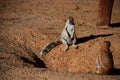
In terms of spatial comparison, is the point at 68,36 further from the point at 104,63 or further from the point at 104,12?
the point at 104,63

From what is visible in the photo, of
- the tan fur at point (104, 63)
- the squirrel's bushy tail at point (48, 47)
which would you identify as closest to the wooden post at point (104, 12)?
the squirrel's bushy tail at point (48, 47)

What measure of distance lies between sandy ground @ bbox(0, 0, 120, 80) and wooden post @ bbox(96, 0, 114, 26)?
299 mm

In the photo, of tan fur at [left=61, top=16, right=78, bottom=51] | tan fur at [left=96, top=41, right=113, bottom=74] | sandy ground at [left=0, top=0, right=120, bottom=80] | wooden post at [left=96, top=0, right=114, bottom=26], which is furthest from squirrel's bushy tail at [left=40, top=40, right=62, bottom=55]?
wooden post at [left=96, top=0, right=114, bottom=26]

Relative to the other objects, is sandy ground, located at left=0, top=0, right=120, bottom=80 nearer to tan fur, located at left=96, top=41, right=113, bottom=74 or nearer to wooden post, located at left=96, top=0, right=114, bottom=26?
tan fur, located at left=96, top=41, right=113, bottom=74

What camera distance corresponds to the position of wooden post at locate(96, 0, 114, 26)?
10.5 meters

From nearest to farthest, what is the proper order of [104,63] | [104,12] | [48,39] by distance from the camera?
[104,63] → [48,39] → [104,12]

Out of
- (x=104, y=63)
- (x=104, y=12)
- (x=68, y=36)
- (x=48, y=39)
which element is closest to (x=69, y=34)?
(x=68, y=36)

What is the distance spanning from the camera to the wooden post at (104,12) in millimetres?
10542

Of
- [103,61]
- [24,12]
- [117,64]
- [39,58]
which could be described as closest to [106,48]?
[103,61]

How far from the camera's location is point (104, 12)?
35.3ft

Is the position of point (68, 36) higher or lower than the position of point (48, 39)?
higher

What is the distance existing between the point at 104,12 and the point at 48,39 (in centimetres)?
283

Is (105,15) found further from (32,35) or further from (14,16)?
(14,16)

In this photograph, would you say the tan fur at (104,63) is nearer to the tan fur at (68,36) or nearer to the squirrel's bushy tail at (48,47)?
the tan fur at (68,36)
